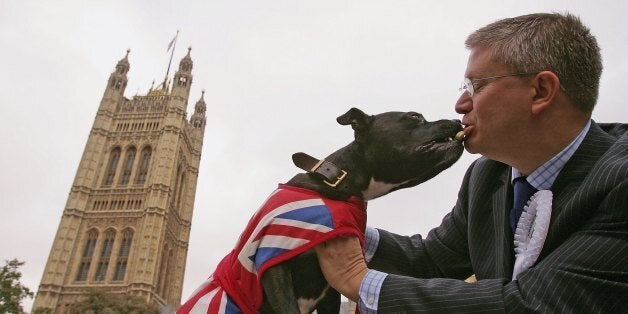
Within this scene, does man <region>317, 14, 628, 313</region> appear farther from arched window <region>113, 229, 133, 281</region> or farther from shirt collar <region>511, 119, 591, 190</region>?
arched window <region>113, 229, 133, 281</region>

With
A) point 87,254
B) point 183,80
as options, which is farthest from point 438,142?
point 183,80

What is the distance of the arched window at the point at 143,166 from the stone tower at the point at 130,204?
0.11 metres

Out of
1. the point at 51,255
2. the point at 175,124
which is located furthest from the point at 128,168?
the point at 51,255

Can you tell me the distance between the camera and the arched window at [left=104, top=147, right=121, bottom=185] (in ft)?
183

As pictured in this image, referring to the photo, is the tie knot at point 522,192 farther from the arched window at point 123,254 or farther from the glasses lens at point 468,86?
the arched window at point 123,254

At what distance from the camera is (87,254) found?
50.9 metres

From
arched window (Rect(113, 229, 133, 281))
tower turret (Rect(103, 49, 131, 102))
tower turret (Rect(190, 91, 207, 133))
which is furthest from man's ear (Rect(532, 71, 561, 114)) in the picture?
tower turret (Rect(190, 91, 207, 133))

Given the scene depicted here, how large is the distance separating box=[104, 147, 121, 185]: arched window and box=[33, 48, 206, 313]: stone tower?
0.11m

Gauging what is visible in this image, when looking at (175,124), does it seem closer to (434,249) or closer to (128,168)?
(128,168)

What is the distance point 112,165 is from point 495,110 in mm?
59962

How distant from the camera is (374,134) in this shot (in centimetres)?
206

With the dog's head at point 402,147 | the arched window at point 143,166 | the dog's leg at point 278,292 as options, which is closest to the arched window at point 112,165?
the arched window at point 143,166

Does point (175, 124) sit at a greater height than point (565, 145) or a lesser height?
greater

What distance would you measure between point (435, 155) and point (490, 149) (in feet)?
0.81
